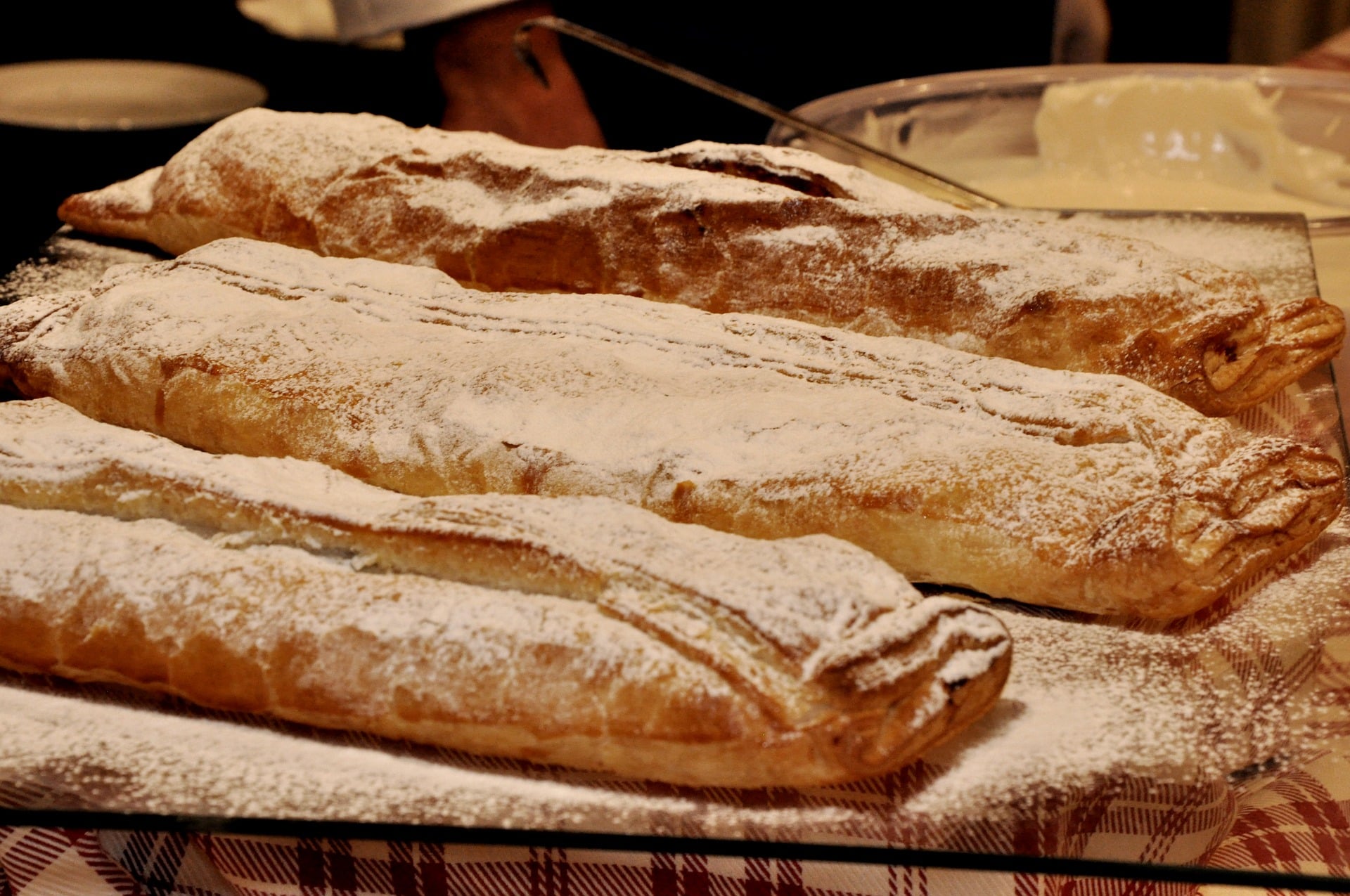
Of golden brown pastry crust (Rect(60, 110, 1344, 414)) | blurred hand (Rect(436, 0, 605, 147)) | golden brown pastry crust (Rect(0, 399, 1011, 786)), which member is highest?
blurred hand (Rect(436, 0, 605, 147))

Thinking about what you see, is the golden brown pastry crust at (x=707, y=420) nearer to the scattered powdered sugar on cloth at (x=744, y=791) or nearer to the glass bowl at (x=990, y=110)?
the scattered powdered sugar on cloth at (x=744, y=791)

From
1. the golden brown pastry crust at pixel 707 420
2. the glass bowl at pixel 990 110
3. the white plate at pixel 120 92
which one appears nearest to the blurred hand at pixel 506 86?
the white plate at pixel 120 92

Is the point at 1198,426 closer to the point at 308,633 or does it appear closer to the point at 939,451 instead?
the point at 939,451

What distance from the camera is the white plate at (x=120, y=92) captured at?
2.29m

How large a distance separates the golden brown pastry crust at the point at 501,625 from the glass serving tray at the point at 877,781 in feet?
0.07

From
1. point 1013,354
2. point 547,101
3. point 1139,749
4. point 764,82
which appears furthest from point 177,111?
point 1139,749

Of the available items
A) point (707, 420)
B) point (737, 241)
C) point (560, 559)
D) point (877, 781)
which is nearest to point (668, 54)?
point (737, 241)

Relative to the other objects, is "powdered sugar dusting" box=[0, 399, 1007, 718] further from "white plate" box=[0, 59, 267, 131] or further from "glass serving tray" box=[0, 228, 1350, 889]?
"white plate" box=[0, 59, 267, 131]

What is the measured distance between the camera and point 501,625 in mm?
838

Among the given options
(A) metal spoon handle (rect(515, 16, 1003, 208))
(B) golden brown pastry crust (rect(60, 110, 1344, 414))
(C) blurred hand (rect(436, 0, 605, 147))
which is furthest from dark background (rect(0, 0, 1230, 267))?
(B) golden brown pastry crust (rect(60, 110, 1344, 414))

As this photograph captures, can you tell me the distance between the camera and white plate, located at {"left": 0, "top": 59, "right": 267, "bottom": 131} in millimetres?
2289

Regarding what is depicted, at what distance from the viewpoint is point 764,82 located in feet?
10.1

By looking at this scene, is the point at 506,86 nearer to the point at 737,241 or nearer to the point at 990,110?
the point at 990,110

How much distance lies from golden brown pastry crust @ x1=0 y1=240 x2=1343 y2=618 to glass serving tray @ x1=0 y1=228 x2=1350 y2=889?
0.29 ft
